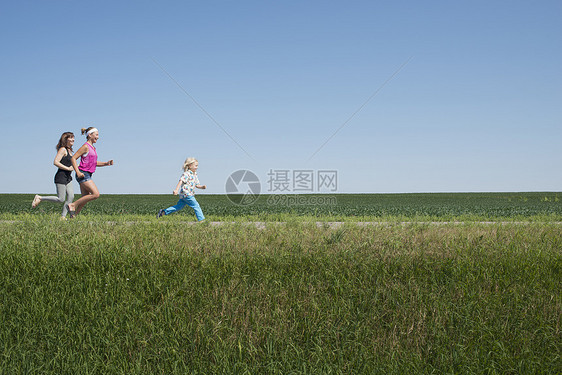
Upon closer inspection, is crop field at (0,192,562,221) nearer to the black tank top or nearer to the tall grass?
the black tank top

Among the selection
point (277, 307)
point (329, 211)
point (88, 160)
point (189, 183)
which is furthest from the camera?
point (329, 211)

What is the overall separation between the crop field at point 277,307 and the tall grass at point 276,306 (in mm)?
19

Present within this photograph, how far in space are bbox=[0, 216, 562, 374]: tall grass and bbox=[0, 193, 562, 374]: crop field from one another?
0.7 inches

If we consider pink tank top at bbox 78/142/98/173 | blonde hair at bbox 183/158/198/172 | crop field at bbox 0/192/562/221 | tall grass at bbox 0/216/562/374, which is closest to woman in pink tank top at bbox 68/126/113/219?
pink tank top at bbox 78/142/98/173

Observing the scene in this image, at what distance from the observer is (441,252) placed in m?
5.70

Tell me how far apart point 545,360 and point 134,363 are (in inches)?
145

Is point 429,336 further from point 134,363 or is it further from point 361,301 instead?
point 134,363

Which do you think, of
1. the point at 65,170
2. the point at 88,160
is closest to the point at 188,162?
the point at 88,160

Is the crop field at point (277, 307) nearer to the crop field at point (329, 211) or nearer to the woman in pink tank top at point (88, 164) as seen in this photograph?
the woman in pink tank top at point (88, 164)

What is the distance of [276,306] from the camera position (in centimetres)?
398

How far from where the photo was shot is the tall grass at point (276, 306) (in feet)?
10.9

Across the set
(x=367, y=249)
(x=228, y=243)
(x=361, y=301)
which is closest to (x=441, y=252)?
(x=367, y=249)

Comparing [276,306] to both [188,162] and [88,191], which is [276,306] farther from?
[88,191]

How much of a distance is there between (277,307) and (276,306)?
0.33 ft
